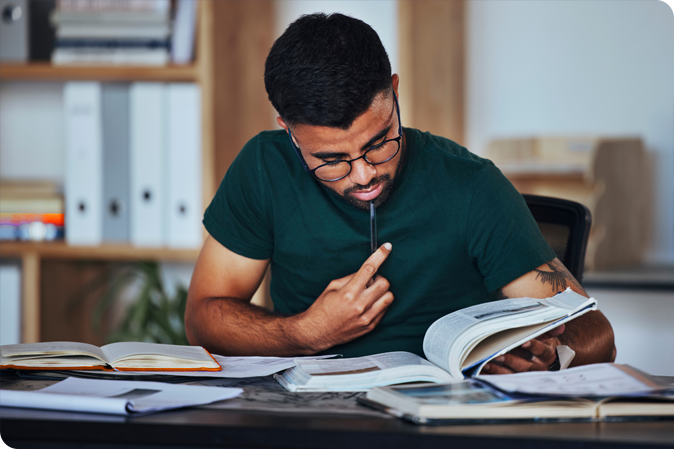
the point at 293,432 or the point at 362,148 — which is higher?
the point at 362,148

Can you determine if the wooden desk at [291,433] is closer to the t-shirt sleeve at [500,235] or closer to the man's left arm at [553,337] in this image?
the man's left arm at [553,337]

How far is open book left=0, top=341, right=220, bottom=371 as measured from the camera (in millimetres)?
870

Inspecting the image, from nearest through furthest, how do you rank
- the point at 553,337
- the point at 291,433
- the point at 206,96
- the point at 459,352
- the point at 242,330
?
1. the point at 291,433
2. the point at 459,352
3. the point at 553,337
4. the point at 242,330
5. the point at 206,96

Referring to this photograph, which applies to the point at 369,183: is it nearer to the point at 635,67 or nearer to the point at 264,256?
the point at 264,256

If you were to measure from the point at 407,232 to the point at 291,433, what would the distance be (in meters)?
0.62

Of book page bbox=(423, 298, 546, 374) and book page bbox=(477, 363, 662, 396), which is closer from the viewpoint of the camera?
book page bbox=(477, 363, 662, 396)

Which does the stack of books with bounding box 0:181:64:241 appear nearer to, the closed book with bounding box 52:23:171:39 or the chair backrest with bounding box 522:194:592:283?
the closed book with bounding box 52:23:171:39

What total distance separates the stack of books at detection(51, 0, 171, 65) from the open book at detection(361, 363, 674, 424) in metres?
1.49

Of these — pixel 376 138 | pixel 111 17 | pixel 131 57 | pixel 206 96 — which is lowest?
pixel 376 138

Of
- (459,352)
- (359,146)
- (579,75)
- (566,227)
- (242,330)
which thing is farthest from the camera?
(579,75)

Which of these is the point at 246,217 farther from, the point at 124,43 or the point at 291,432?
the point at 124,43

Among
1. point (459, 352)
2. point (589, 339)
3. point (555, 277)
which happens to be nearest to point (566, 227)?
point (555, 277)

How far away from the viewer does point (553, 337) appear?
3.13 ft

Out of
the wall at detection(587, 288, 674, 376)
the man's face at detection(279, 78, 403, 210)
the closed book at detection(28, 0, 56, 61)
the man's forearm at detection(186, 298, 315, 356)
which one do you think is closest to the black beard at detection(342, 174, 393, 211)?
the man's face at detection(279, 78, 403, 210)
